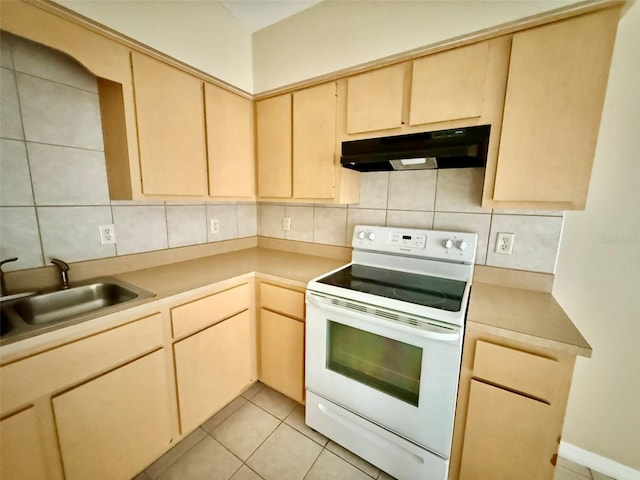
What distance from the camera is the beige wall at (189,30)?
1122mm

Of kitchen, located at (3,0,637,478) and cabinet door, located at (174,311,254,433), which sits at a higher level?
kitchen, located at (3,0,637,478)

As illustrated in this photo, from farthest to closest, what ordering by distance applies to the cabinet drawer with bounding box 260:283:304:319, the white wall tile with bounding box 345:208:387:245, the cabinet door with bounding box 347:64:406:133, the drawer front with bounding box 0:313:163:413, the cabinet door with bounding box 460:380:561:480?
the white wall tile with bounding box 345:208:387:245 < the cabinet drawer with bounding box 260:283:304:319 < the cabinet door with bounding box 347:64:406:133 < the cabinet door with bounding box 460:380:561:480 < the drawer front with bounding box 0:313:163:413

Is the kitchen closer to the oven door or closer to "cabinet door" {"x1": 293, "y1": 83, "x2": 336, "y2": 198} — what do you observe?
"cabinet door" {"x1": 293, "y1": 83, "x2": 336, "y2": 198}

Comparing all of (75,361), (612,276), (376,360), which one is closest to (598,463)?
(612,276)

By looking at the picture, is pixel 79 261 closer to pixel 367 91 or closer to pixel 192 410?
pixel 192 410

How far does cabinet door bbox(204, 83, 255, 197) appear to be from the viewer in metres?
1.62

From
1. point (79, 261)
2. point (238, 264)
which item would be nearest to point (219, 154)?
point (238, 264)

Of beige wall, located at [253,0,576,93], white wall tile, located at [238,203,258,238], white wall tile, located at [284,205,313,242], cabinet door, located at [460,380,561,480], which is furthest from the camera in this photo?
white wall tile, located at [238,203,258,238]

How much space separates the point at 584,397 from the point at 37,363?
2421mm

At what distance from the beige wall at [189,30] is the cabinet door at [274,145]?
22 centimetres

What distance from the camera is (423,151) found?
119 cm

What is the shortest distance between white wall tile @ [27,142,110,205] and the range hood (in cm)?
136

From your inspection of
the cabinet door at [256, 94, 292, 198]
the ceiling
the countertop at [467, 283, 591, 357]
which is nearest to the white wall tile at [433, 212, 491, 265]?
the countertop at [467, 283, 591, 357]

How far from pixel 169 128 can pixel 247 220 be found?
981 mm
